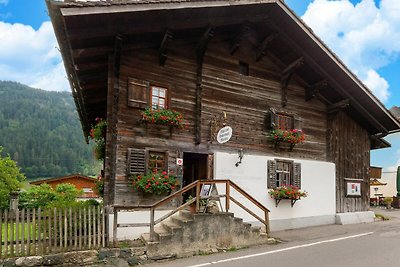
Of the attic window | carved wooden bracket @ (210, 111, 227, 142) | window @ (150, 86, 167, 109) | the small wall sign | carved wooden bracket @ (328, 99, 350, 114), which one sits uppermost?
the attic window

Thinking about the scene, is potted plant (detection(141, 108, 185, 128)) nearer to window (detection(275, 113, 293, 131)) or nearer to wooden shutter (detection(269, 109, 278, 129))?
wooden shutter (detection(269, 109, 278, 129))

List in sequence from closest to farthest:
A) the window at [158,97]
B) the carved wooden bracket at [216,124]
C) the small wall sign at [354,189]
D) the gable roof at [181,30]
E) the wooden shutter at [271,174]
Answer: the gable roof at [181,30] → the window at [158,97] → the carved wooden bracket at [216,124] → the wooden shutter at [271,174] → the small wall sign at [354,189]

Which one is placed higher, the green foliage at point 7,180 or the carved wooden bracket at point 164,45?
the carved wooden bracket at point 164,45

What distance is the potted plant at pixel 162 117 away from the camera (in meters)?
10.4

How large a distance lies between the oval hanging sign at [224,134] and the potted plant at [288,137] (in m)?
2.31

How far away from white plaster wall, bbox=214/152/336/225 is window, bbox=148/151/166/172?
6.22ft

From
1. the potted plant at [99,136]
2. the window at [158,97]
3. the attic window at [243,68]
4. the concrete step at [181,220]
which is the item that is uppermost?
the attic window at [243,68]

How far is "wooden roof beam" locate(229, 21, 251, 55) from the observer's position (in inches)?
480

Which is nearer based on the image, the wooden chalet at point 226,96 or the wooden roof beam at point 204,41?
the wooden chalet at point 226,96

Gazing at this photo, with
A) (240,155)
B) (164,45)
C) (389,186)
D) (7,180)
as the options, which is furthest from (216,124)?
(389,186)

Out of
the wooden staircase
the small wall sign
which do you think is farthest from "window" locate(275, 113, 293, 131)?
the wooden staircase

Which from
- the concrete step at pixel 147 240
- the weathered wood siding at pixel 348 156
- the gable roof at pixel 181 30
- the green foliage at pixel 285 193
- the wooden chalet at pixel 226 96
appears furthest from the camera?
the weathered wood siding at pixel 348 156

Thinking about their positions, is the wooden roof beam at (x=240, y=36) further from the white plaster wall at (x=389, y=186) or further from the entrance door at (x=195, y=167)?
the white plaster wall at (x=389, y=186)

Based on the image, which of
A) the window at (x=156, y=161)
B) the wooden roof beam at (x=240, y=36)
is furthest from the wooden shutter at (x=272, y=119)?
Answer: the window at (x=156, y=161)
